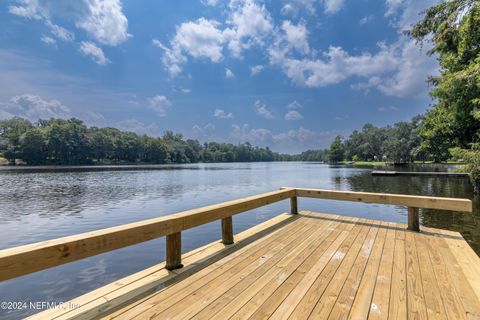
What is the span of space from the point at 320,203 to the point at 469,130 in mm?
9033

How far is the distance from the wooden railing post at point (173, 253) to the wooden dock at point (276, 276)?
1 cm

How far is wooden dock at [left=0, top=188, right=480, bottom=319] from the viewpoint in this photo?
188cm

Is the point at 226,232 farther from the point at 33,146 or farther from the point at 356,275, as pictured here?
the point at 33,146

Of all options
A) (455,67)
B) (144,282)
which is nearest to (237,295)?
(144,282)

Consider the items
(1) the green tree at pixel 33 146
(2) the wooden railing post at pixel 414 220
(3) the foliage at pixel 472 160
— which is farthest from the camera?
(1) the green tree at pixel 33 146

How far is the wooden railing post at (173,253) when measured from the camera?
2.70 m

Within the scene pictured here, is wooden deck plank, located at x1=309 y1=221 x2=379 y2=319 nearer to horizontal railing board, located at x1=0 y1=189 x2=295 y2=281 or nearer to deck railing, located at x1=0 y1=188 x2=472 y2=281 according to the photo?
deck railing, located at x1=0 y1=188 x2=472 y2=281

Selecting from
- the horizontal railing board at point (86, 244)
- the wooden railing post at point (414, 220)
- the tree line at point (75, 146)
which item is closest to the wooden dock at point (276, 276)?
the horizontal railing board at point (86, 244)

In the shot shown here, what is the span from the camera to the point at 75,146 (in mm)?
69438

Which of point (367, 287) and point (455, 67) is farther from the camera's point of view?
point (455, 67)

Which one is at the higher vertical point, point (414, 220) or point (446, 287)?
point (414, 220)

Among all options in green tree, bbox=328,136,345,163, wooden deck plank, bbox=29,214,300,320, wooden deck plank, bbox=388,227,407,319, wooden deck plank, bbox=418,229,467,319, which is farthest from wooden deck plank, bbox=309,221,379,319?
green tree, bbox=328,136,345,163

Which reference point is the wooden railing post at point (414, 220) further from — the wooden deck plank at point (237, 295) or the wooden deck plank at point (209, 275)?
the wooden deck plank at point (237, 295)

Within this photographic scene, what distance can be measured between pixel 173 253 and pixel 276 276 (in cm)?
117
